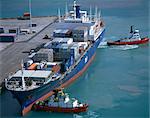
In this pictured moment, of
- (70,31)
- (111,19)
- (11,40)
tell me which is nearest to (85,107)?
(70,31)

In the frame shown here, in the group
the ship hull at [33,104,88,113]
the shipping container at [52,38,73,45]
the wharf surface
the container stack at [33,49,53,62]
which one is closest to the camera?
the ship hull at [33,104,88,113]

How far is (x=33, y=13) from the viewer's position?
6412 cm

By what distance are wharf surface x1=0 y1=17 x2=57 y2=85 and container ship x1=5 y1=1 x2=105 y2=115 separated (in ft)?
3.92

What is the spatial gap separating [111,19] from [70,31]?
19.6 m

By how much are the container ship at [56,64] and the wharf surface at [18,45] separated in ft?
3.92

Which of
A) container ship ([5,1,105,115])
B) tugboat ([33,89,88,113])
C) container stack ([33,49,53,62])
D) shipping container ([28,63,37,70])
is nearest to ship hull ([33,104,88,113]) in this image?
tugboat ([33,89,88,113])

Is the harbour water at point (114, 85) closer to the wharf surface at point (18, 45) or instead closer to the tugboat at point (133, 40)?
the tugboat at point (133, 40)

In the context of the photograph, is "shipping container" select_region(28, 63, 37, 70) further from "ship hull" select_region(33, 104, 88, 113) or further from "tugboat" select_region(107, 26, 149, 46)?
"tugboat" select_region(107, 26, 149, 46)

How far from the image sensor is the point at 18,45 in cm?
3994

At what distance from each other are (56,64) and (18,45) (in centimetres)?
1037

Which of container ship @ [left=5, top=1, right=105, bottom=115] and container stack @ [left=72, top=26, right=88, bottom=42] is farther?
container stack @ [left=72, top=26, right=88, bottom=42]

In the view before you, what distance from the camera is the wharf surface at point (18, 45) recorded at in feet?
105

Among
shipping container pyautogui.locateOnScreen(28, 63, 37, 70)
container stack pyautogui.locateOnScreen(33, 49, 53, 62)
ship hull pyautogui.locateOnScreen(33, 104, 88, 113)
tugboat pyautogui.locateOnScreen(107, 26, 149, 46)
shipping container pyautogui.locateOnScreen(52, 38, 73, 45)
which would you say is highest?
shipping container pyautogui.locateOnScreen(52, 38, 73, 45)

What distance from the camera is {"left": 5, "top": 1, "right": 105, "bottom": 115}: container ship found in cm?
2620
